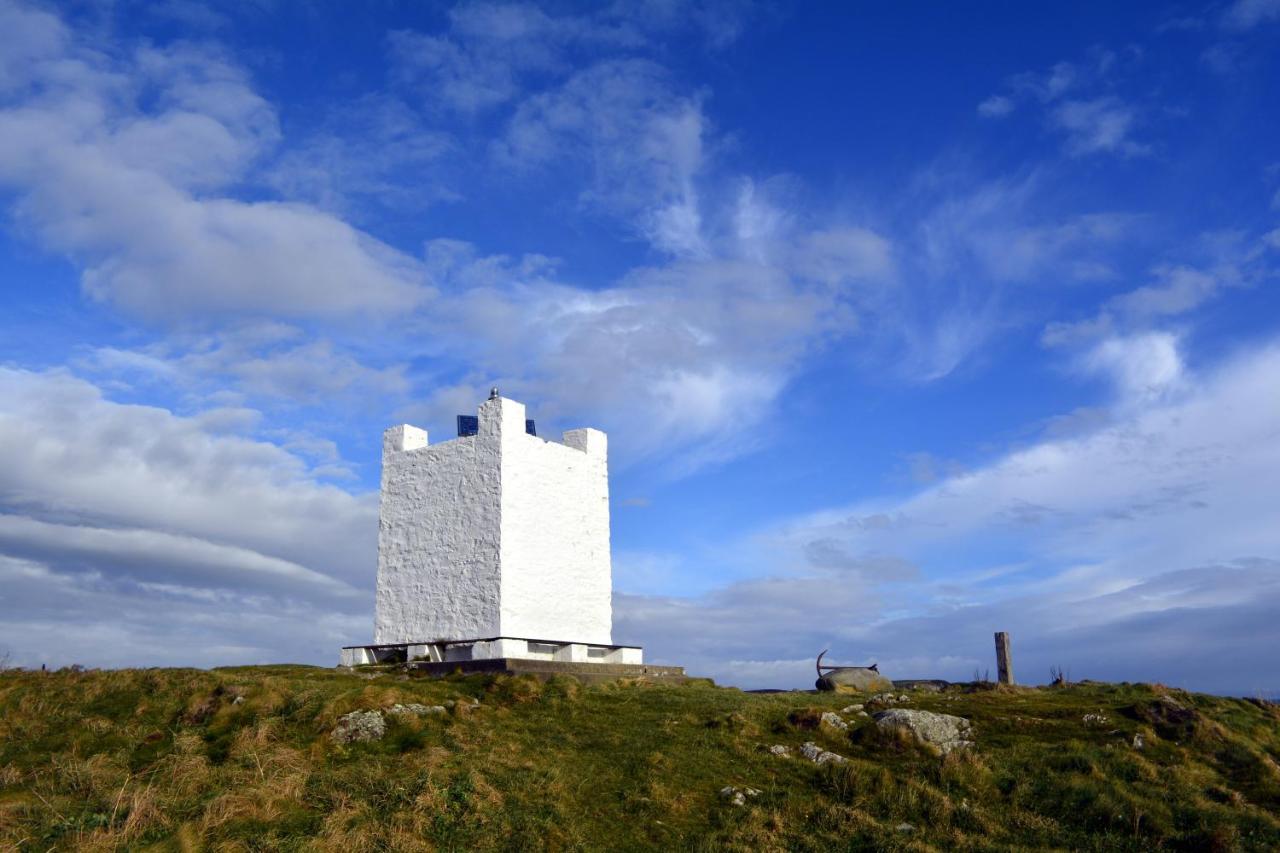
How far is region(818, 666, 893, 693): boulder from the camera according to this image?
95.4 ft

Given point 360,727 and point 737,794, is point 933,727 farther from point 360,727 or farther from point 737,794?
point 360,727

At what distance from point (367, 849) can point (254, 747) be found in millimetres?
4820

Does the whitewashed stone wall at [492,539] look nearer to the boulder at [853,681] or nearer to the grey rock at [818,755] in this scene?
the boulder at [853,681]

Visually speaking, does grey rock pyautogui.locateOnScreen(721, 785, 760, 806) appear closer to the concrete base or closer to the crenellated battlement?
the concrete base

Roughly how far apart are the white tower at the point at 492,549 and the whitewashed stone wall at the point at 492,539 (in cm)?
3

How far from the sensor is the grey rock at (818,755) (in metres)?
18.5

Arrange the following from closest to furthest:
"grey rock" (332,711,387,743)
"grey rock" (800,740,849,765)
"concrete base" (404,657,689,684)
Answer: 1. "grey rock" (800,740,849,765)
2. "grey rock" (332,711,387,743)
3. "concrete base" (404,657,689,684)

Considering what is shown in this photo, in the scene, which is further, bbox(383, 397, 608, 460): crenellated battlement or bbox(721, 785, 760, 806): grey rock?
bbox(383, 397, 608, 460): crenellated battlement

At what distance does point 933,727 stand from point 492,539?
1303 centimetres

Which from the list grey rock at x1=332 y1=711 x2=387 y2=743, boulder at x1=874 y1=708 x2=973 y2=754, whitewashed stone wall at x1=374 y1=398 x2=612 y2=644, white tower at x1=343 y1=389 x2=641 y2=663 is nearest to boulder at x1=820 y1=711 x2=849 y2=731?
boulder at x1=874 y1=708 x2=973 y2=754

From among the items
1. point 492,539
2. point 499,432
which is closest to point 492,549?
point 492,539

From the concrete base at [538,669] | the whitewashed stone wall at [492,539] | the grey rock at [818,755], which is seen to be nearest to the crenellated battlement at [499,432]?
the whitewashed stone wall at [492,539]

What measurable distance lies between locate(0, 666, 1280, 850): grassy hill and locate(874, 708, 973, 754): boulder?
1.13 feet

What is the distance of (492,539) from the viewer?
27828 mm
